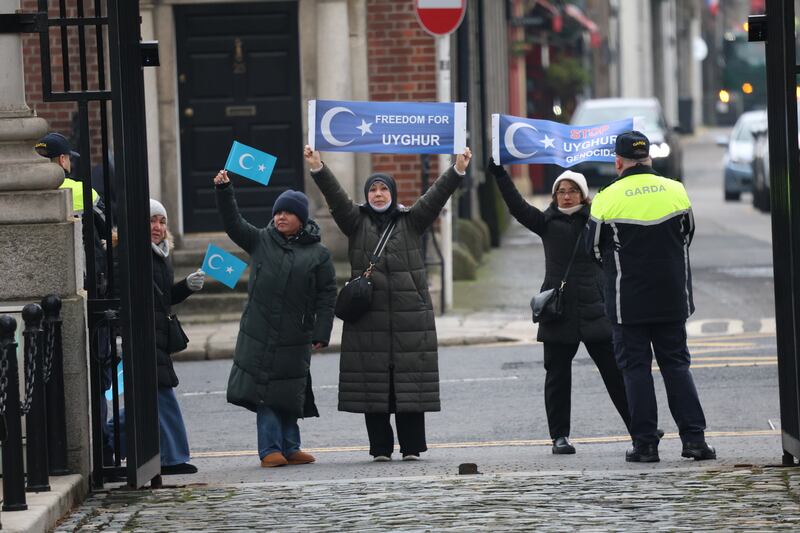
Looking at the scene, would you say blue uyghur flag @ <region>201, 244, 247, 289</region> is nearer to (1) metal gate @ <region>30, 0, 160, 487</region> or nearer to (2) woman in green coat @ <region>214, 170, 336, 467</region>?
(2) woman in green coat @ <region>214, 170, 336, 467</region>

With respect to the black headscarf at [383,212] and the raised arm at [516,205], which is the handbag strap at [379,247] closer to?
the black headscarf at [383,212]

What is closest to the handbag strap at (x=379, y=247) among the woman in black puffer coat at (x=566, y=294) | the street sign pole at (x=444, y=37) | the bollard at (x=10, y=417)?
the woman in black puffer coat at (x=566, y=294)

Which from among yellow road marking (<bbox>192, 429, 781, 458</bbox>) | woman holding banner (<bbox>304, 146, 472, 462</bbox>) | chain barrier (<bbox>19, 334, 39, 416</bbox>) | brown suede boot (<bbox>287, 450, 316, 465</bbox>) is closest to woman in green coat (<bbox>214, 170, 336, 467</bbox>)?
brown suede boot (<bbox>287, 450, 316, 465</bbox>)

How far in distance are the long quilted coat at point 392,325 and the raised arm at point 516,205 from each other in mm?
261

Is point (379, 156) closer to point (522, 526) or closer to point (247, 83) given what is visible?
point (247, 83)

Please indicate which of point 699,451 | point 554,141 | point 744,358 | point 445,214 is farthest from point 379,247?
point 445,214

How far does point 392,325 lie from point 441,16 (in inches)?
277

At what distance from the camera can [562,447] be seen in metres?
9.70

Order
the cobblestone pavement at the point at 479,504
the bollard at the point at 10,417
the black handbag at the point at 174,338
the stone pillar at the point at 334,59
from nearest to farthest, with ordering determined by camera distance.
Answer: the cobblestone pavement at the point at 479,504 → the bollard at the point at 10,417 → the black handbag at the point at 174,338 → the stone pillar at the point at 334,59

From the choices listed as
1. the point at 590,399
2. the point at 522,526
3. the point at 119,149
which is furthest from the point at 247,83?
the point at 522,526

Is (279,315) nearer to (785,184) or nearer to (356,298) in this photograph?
(356,298)

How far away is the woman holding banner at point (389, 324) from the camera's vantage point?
9555 mm

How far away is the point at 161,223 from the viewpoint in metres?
9.50

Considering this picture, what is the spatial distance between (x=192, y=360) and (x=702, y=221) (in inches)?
548
